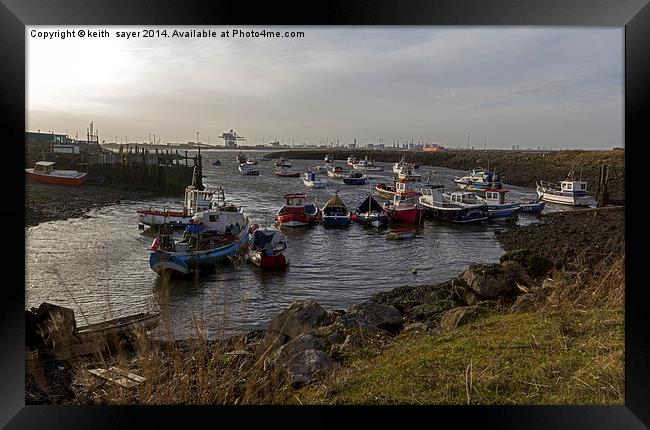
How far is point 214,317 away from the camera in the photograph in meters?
4.75

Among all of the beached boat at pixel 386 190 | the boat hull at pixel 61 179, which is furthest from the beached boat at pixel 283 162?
the beached boat at pixel 386 190

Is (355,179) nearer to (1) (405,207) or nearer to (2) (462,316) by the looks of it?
(1) (405,207)

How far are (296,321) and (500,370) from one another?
189 centimetres

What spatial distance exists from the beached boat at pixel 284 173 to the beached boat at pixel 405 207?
163 centimetres

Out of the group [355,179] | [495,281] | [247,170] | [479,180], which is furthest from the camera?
[355,179]

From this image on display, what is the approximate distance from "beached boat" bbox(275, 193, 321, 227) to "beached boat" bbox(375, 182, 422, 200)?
239cm

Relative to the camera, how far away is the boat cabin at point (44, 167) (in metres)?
4.97

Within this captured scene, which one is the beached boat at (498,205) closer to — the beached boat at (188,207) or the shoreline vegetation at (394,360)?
the shoreline vegetation at (394,360)

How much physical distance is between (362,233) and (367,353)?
354 cm

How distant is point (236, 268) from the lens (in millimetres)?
6391
